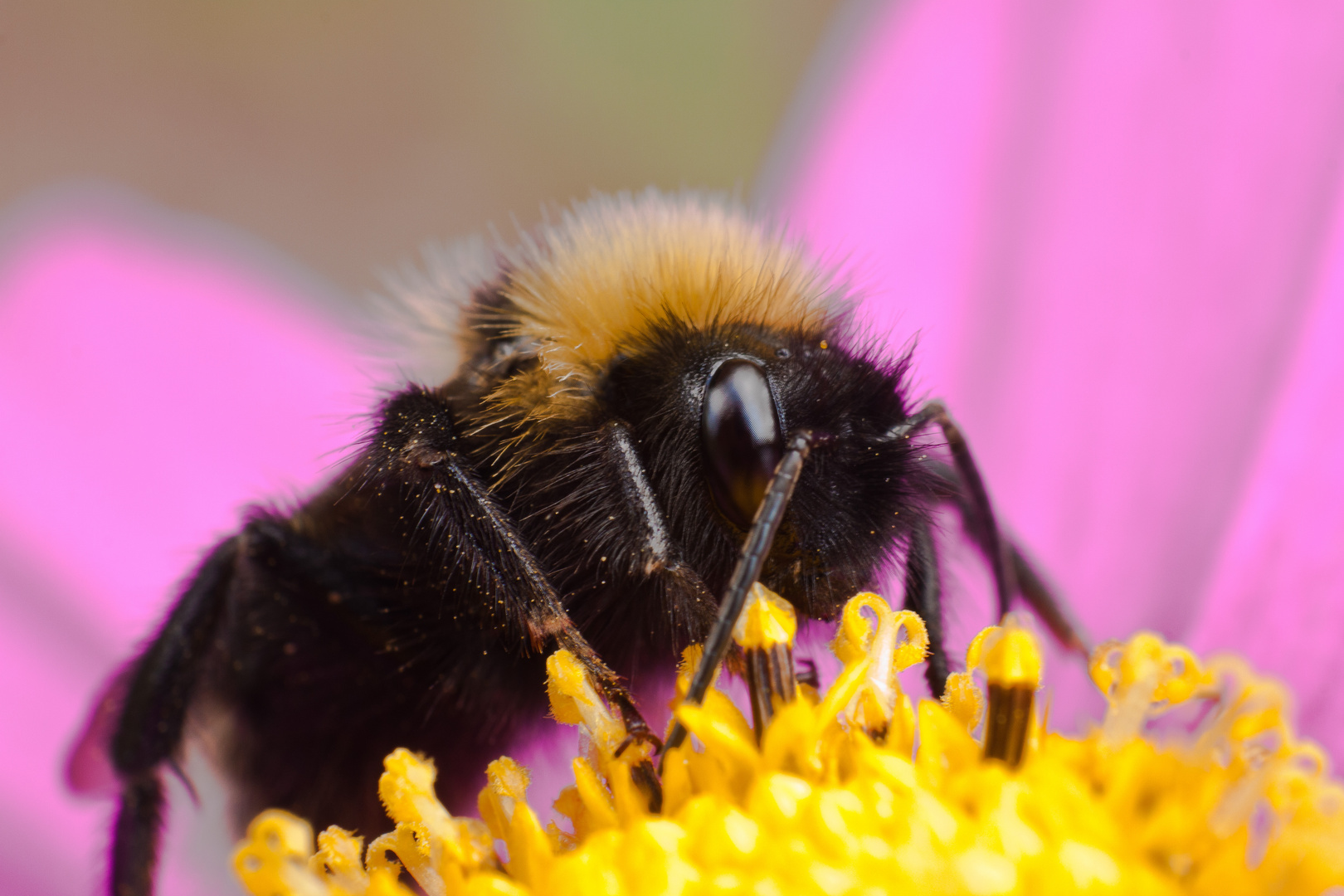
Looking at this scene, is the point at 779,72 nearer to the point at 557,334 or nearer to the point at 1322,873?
the point at 557,334

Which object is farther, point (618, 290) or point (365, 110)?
point (365, 110)

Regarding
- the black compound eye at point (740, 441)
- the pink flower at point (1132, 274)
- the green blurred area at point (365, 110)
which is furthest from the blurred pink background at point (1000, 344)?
the green blurred area at point (365, 110)

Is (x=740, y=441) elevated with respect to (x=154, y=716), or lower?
elevated

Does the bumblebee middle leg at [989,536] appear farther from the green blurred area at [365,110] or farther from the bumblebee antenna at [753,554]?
the green blurred area at [365,110]

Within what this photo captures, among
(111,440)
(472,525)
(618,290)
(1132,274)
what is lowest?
(111,440)

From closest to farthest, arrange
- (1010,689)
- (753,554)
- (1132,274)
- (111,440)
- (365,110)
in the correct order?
(753,554) < (1010,689) < (1132,274) < (111,440) < (365,110)

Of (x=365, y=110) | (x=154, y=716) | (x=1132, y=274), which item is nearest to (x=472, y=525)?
(x=154, y=716)

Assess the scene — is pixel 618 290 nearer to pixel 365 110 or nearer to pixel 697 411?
pixel 697 411
